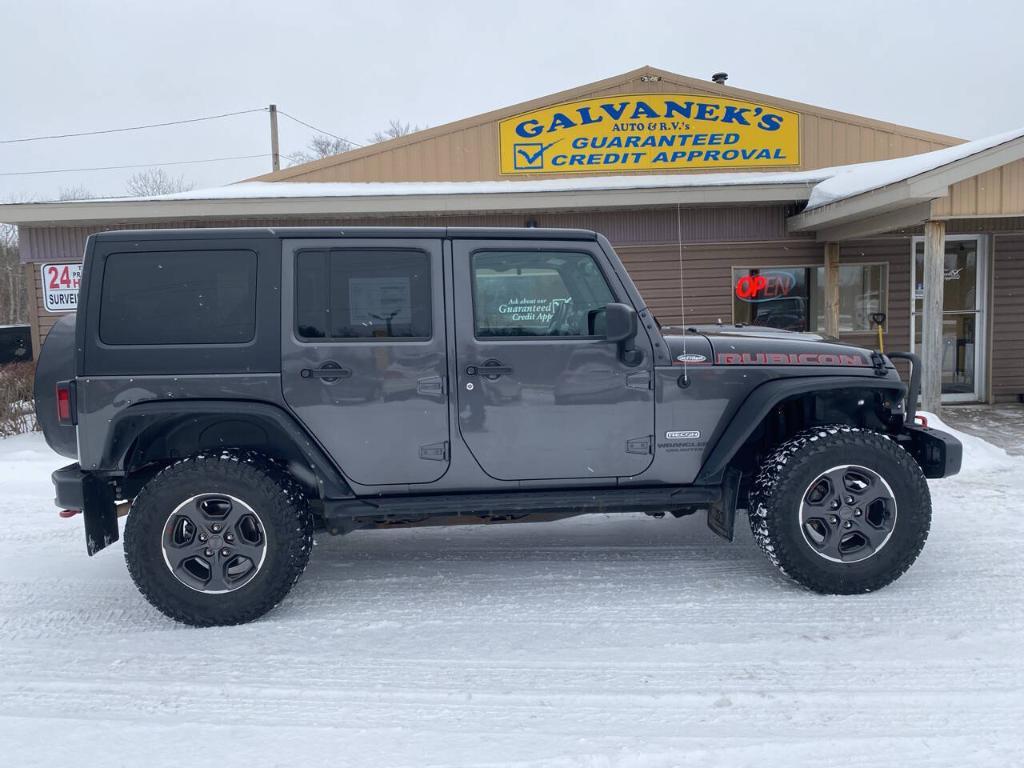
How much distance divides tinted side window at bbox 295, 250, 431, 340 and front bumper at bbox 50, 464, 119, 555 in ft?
4.19

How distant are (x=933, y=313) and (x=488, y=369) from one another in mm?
6458

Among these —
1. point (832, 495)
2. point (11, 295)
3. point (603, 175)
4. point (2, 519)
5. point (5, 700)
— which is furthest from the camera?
point (11, 295)

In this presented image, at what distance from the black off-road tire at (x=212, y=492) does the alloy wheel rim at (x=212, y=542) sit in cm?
2

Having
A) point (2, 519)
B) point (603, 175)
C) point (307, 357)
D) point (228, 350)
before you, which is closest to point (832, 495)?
point (307, 357)

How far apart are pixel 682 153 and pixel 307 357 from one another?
29.0 feet

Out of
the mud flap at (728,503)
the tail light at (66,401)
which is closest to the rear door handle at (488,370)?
the mud flap at (728,503)

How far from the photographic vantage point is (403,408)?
3910mm

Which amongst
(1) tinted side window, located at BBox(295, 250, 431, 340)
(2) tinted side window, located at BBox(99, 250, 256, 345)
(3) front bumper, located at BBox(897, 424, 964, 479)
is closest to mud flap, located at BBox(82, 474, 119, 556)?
(2) tinted side window, located at BBox(99, 250, 256, 345)

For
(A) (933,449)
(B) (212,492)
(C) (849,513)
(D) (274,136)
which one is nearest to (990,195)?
(A) (933,449)

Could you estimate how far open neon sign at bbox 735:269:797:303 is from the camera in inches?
438

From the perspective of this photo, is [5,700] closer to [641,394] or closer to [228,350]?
[228,350]

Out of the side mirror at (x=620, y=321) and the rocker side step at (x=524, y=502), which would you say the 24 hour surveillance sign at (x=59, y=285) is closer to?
the rocker side step at (x=524, y=502)

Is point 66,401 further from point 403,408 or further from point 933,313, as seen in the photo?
point 933,313

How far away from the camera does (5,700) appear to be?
125 inches
